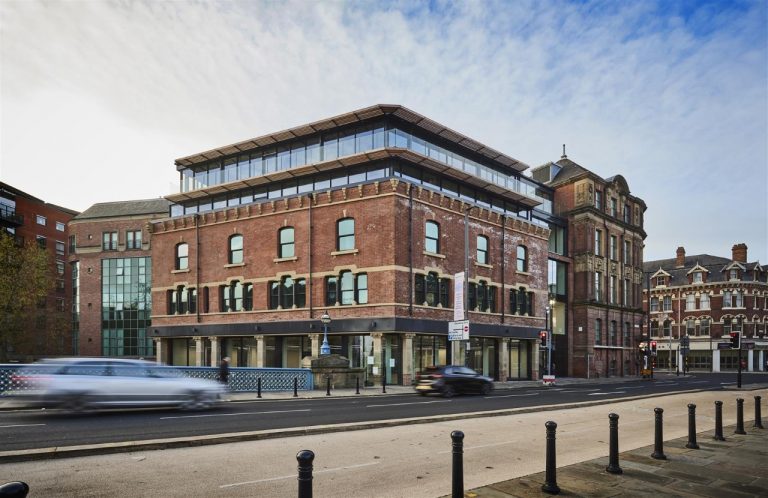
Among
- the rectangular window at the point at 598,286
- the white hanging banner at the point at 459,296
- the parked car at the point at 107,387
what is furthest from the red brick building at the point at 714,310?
the parked car at the point at 107,387

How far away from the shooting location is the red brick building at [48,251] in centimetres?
5672

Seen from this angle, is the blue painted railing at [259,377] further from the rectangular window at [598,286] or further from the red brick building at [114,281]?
the red brick building at [114,281]

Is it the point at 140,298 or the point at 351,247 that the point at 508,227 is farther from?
the point at 140,298

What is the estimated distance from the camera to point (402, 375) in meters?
32.3

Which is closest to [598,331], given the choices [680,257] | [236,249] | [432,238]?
[432,238]

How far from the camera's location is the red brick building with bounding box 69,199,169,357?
200 feet

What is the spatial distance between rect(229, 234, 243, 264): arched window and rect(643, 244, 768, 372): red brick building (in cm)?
5791

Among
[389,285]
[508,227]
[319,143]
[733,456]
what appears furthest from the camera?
[508,227]

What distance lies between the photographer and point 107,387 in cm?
1566

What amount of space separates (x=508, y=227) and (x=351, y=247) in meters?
12.5

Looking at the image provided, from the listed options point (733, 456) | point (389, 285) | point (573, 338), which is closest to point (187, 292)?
point (389, 285)

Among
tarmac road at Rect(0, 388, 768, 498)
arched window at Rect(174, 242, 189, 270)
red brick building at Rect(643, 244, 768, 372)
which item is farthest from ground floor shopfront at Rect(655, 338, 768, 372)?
tarmac road at Rect(0, 388, 768, 498)

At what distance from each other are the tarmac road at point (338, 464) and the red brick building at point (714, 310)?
224 ft

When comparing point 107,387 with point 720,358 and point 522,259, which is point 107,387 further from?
point 720,358
